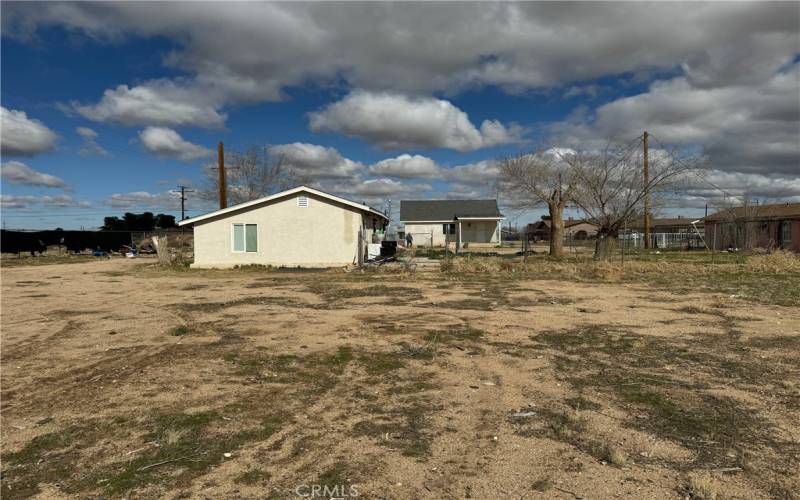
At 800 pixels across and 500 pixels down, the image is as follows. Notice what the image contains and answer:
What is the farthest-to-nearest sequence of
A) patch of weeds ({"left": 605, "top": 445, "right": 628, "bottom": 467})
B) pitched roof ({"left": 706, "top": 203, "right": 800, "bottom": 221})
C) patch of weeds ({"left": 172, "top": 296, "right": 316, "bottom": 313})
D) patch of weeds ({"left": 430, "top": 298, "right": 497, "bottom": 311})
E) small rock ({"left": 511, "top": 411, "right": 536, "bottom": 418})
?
1. pitched roof ({"left": 706, "top": 203, "right": 800, "bottom": 221})
2. patch of weeds ({"left": 172, "top": 296, "right": 316, "bottom": 313})
3. patch of weeds ({"left": 430, "top": 298, "right": 497, "bottom": 311})
4. small rock ({"left": 511, "top": 411, "right": 536, "bottom": 418})
5. patch of weeds ({"left": 605, "top": 445, "right": 628, "bottom": 467})

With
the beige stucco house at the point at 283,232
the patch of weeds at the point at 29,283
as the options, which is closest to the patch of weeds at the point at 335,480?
the patch of weeds at the point at 29,283

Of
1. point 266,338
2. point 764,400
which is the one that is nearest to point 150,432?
point 266,338

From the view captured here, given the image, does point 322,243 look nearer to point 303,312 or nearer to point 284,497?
point 303,312

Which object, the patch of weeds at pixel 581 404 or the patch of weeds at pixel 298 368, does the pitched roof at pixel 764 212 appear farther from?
the patch of weeds at pixel 298 368

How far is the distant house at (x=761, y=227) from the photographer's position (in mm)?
28891

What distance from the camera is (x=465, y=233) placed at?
136 ft

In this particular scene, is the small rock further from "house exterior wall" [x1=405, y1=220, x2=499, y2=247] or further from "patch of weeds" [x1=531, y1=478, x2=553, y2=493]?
"house exterior wall" [x1=405, y1=220, x2=499, y2=247]

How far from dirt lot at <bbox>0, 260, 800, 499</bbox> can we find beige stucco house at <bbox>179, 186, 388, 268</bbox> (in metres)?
10.5

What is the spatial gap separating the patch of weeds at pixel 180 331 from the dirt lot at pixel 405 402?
74mm

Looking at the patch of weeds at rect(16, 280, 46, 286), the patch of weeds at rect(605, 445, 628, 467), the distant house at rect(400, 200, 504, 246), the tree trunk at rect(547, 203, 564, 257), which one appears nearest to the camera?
the patch of weeds at rect(605, 445, 628, 467)

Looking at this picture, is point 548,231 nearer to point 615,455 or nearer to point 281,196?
point 281,196

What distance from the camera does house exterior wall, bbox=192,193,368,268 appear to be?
2016 cm

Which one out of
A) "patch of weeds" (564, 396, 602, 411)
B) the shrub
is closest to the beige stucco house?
the shrub

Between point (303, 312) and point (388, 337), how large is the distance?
9.47 ft
